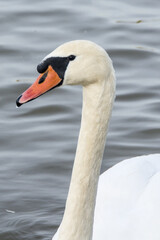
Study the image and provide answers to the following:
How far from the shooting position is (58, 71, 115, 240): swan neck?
3.63 metres

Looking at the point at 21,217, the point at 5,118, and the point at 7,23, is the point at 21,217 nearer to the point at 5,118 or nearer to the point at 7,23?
the point at 5,118

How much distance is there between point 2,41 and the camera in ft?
30.5

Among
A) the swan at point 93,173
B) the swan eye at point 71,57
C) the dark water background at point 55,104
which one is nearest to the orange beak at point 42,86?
the swan at point 93,173

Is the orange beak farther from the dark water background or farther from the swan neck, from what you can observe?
Answer: the dark water background

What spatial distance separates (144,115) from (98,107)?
12.8ft

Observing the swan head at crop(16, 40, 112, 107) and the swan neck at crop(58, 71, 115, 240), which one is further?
the swan neck at crop(58, 71, 115, 240)

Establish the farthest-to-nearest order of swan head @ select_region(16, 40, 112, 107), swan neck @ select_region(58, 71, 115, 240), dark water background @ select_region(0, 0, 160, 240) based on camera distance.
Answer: dark water background @ select_region(0, 0, 160, 240), swan neck @ select_region(58, 71, 115, 240), swan head @ select_region(16, 40, 112, 107)

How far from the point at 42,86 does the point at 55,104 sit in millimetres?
4178

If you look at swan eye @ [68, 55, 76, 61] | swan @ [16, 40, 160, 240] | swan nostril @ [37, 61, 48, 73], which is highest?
swan eye @ [68, 55, 76, 61]

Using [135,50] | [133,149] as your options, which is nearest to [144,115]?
[133,149]

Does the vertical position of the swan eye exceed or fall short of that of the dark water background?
it exceeds it

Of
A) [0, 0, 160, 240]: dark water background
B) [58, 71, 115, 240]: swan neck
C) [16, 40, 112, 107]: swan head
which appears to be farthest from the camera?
[0, 0, 160, 240]: dark water background

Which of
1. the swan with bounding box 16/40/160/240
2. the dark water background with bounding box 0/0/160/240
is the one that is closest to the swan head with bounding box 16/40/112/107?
the swan with bounding box 16/40/160/240

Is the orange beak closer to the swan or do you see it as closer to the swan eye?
the swan
